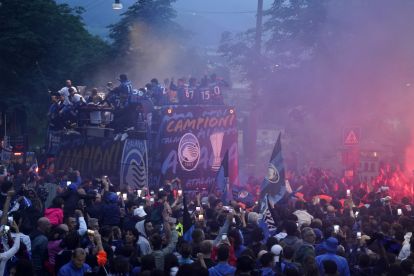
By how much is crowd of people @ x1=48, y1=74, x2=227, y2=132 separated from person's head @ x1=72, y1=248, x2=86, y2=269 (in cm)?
1121

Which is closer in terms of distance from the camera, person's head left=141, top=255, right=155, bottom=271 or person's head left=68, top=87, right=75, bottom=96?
person's head left=141, top=255, right=155, bottom=271

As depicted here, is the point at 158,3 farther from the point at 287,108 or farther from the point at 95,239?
the point at 95,239

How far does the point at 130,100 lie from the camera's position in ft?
63.0

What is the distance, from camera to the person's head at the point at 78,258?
7.74m

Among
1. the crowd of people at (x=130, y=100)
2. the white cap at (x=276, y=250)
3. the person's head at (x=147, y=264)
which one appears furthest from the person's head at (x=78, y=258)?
the crowd of people at (x=130, y=100)

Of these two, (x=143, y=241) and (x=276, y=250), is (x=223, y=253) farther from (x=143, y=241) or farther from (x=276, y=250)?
(x=143, y=241)

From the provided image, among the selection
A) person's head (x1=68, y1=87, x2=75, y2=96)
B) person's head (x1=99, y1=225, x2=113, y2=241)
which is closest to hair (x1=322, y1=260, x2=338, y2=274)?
person's head (x1=99, y1=225, x2=113, y2=241)

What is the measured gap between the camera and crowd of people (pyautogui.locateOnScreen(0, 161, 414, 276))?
→ 780 cm

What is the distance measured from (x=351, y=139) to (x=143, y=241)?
410 inches

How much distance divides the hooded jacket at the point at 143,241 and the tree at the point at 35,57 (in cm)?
2611

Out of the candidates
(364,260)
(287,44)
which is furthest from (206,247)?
(287,44)

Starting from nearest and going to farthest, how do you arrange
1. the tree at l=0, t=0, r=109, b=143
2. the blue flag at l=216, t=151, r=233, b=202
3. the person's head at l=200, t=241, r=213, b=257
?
the person's head at l=200, t=241, r=213, b=257
the blue flag at l=216, t=151, r=233, b=202
the tree at l=0, t=0, r=109, b=143

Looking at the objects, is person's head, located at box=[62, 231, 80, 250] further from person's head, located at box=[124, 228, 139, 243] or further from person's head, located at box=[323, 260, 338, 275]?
person's head, located at box=[323, 260, 338, 275]

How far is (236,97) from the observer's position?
131 ft
